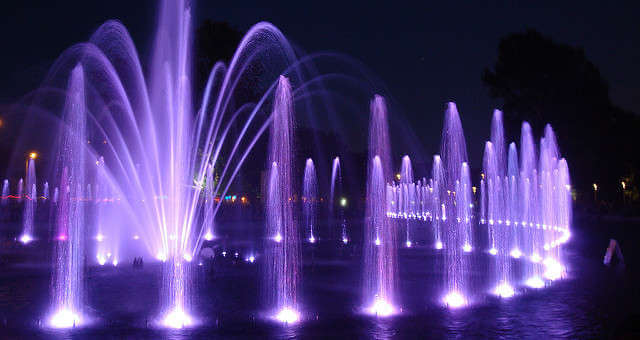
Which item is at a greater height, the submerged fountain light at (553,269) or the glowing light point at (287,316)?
the submerged fountain light at (553,269)

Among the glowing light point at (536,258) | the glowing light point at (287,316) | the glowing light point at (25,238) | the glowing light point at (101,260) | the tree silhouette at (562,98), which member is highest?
the tree silhouette at (562,98)

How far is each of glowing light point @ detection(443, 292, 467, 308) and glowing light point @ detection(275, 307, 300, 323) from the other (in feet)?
12.4

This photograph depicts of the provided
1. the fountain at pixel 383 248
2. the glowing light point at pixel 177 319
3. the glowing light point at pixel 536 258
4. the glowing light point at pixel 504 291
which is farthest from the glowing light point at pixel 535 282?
the glowing light point at pixel 177 319

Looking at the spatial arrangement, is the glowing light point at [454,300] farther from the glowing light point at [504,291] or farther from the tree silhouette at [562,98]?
the tree silhouette at [562,98]

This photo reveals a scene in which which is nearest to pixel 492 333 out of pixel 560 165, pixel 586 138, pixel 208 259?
pixel 208 259

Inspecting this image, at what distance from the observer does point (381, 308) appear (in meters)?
13.4

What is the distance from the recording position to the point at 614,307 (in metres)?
13.5

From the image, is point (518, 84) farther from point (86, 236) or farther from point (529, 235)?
point (86, 236)

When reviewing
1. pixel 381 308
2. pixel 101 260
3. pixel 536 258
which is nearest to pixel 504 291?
pixel 381 308

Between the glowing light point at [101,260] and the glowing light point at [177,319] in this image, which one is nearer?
the glowing light point at [177,319]

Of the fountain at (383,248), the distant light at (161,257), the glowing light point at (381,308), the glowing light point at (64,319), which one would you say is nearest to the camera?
the glowing light point at (64,319)

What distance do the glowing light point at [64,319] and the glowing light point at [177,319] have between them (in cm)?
179

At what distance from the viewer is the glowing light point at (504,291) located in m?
15.4

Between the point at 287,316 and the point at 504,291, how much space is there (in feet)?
22.4
